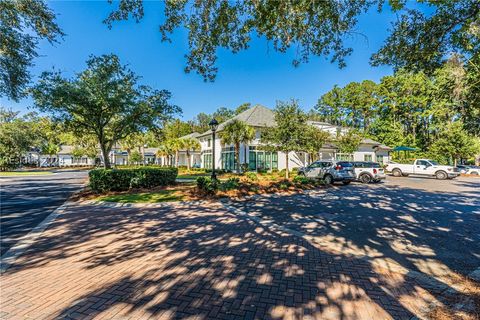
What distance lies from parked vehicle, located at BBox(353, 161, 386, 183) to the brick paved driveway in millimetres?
12130

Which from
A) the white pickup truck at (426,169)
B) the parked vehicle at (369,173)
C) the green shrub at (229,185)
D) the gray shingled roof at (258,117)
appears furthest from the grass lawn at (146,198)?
the white pickup truck at (426,169)

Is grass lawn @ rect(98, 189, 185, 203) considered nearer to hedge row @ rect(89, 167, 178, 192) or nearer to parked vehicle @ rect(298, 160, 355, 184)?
hedge row @ rect(89, 167, 178, 192)

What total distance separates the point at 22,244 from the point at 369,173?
68.0 feet

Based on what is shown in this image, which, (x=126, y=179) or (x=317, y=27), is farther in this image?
(x=126, y=179)

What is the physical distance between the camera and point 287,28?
5.64 metres

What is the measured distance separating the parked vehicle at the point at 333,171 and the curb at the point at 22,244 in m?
16.4

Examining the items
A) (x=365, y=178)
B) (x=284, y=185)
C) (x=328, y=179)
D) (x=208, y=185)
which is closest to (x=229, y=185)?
(x=208, y=185)

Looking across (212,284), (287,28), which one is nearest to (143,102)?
(287,28)

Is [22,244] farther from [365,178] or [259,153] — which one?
[259,153]

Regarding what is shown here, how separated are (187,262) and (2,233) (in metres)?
6.13

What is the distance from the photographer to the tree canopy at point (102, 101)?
13.1 metres

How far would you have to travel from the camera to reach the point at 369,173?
18.8 meters

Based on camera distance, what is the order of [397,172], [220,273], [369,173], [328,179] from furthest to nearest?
[397,172], [369,173], [328,179], [220,273]

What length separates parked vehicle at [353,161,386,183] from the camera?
18.8 m
